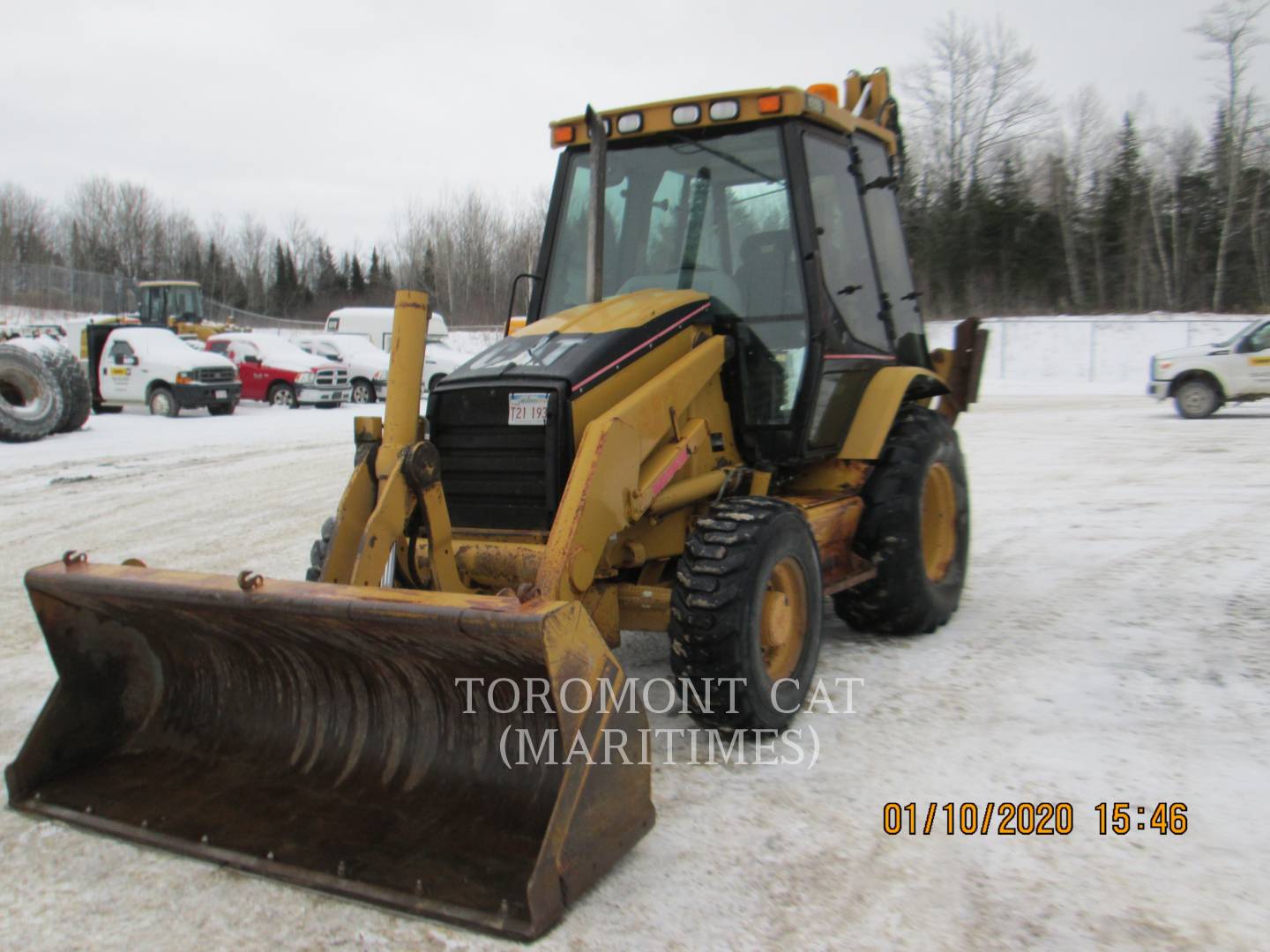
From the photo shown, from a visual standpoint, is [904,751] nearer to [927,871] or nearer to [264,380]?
[927,871]

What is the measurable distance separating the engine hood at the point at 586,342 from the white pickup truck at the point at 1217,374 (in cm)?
1605

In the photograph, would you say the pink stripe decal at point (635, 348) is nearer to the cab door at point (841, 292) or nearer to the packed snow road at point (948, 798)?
the cab door at point (841, 292)

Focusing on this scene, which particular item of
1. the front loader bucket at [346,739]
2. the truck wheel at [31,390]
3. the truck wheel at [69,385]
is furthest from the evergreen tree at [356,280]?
the front loader bucket at [346,739]

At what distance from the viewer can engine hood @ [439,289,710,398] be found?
13.6ft

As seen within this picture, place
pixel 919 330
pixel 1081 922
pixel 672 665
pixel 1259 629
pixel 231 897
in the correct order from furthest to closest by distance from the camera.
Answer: pixel 919 330 → pixel 1259 629 → pixel 672 665 → pixel 231 897 → pixel 1081 922

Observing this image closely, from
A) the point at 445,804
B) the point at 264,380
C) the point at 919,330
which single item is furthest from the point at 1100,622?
the point at 264,380

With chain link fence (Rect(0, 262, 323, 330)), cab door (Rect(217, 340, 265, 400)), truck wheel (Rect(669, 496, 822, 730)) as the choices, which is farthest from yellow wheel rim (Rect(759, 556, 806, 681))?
chain link fence (Rect(0, 262, 323, 330))

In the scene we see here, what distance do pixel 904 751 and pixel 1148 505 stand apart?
6.52m

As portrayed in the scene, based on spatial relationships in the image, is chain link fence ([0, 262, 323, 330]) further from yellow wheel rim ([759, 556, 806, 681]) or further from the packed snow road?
yellow wheel rim ([759, 556, 806, 681])

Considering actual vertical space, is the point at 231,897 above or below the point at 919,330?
below

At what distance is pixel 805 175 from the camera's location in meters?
4.76

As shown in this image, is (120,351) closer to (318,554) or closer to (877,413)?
(318,554)

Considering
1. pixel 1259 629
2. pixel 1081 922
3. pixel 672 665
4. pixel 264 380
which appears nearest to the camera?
pixel 1081 922

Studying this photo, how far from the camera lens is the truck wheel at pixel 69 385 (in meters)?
15.9
